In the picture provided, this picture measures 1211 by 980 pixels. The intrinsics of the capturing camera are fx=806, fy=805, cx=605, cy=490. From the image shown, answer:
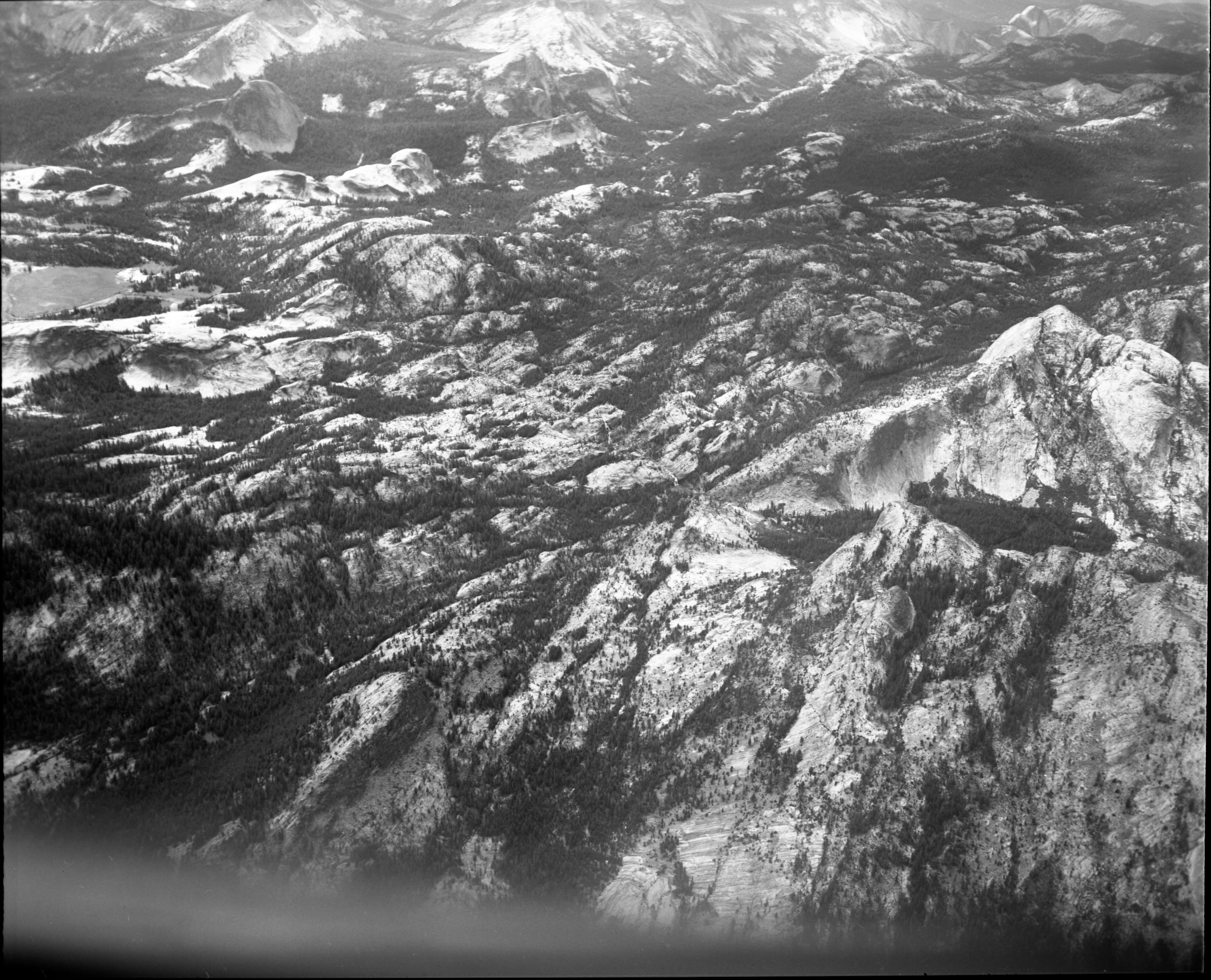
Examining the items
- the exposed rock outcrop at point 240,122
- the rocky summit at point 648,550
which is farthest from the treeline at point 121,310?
the exposed rock outcrop at point 240,122

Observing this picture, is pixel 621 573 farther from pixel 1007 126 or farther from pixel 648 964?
pixel 1007 126

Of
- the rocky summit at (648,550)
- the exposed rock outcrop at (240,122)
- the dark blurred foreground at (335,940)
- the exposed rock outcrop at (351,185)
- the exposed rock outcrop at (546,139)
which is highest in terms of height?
the exposed rock outcrop at (546,139)

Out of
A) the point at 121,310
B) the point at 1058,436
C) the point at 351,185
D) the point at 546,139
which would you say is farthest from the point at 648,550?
the point at 546,139

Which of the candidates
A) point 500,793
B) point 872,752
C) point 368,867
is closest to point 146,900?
point 368,867

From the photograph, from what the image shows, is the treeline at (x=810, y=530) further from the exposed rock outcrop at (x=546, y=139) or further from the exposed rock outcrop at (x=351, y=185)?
the exposed rock outcrop at (x=546, y=139)

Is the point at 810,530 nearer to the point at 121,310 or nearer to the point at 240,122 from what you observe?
the point at 121,310

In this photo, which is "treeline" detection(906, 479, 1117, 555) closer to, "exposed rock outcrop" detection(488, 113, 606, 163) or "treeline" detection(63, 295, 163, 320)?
"treeline" detection(63, 295, 163, 320)

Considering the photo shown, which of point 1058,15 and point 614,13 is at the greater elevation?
point 614,13
